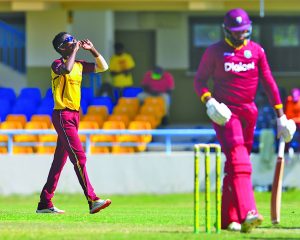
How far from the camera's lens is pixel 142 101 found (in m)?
26.1

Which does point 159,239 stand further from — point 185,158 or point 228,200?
point 185,158

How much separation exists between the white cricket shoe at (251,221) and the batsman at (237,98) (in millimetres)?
115

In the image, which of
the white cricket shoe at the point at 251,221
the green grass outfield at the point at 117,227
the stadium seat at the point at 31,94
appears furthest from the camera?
the stadium seat at the point at 31,94

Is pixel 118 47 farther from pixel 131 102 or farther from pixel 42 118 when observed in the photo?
pixel 42 118

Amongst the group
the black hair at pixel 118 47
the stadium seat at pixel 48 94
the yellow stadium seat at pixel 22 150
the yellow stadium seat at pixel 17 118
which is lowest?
the yellow stadium seat at pixel 22 150

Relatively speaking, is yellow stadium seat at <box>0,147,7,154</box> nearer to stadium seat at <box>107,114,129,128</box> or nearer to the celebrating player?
stadium seat at <box>107,114,129,128</box>

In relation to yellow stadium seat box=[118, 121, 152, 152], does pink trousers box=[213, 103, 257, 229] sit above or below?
above

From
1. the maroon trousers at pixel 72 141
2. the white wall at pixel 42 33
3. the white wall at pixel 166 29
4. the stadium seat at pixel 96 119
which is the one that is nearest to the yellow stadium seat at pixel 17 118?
the stadium seat at pixel 96 119

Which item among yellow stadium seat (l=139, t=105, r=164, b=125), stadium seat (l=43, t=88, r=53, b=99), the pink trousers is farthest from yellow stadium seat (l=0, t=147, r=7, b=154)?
the pink trousers

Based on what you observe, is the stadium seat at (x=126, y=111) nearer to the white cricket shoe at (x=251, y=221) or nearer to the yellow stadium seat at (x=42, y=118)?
the yellow stadium seat at (x=42, y=118)

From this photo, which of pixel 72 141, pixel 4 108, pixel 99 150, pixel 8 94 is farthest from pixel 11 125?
pixel 72 141

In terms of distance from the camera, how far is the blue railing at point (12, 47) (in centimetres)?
2861

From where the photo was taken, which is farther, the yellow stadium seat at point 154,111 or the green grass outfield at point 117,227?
the yellow stadium seat at point 154,111

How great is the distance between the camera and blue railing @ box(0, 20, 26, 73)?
93.9 feet
